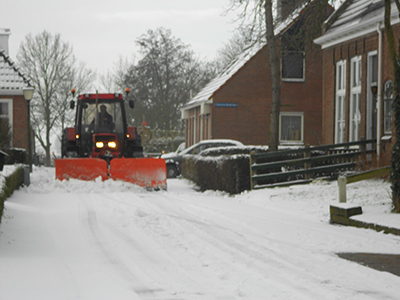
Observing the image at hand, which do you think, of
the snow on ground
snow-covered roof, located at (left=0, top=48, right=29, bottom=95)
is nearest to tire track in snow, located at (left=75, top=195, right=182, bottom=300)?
the snow on ground

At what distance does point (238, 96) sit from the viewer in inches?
1123

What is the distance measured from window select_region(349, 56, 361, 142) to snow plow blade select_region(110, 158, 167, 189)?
21.8 feet

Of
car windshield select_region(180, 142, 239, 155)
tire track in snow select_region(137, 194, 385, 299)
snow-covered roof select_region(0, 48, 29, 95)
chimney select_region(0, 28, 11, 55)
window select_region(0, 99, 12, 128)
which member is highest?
chimney select_region(0, 28, 11, 55)

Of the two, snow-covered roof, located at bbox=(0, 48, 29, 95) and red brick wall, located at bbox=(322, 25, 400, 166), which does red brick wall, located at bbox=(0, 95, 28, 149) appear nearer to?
snow-covered roof, located at bbox=(0, 48, 29, 95)

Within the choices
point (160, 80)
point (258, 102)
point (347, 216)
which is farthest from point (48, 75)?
point (347, 216)

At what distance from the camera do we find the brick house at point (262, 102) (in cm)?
2844

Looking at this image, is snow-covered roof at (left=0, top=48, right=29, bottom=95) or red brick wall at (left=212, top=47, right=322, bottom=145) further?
red brick wall at (left=212, top=47, right=322, bottom=145)

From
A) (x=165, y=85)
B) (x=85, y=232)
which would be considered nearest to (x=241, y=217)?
(x=85, y=232)

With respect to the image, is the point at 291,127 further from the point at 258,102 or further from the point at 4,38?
the point at 4,38

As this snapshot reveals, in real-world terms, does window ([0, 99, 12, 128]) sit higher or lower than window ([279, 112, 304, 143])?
higher

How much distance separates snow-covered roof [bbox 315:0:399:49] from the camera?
16.0 meters

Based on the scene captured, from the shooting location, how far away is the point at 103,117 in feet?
55.7

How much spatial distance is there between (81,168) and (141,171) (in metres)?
1.57

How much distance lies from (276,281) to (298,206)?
6415 millimetres
